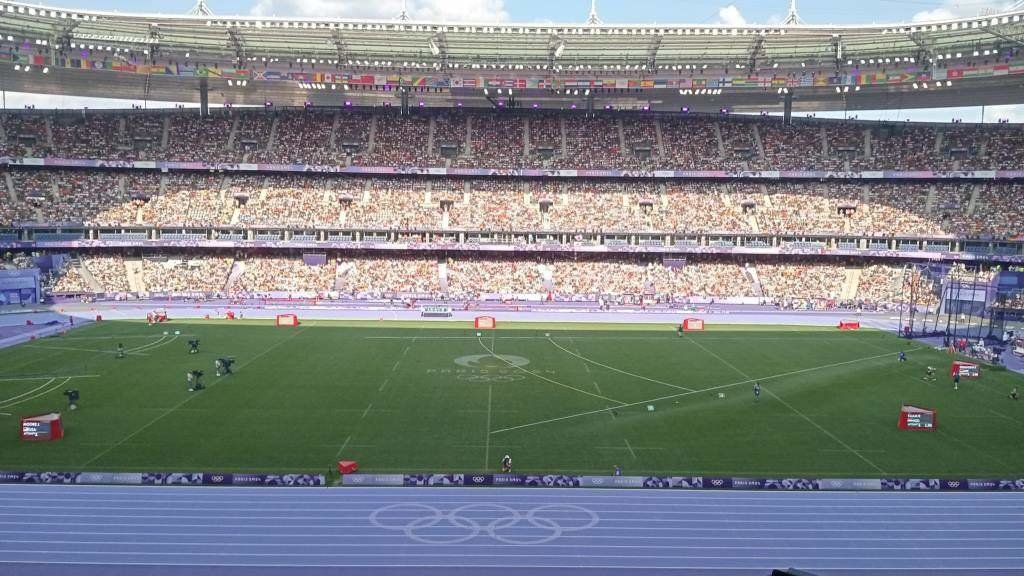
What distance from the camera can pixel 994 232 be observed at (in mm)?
61812

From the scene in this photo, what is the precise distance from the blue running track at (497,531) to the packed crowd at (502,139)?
5114 cm

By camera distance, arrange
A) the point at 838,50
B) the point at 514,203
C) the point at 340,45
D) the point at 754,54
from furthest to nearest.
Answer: the point at 514,203 → the point at 754,54 → the point at 340,45 → the point at 838,50

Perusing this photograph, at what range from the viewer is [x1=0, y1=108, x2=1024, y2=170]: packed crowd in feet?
223

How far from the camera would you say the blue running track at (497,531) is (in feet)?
57.6

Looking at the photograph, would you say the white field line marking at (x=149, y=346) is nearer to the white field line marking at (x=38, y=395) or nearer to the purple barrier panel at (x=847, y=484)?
the white field line marking at (x=38, y=395)

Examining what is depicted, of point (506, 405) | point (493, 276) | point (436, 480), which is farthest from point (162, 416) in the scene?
point (493, 276)

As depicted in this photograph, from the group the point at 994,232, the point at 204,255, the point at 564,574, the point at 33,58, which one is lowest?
the point at 564,574

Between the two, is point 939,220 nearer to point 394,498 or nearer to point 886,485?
point 886,485

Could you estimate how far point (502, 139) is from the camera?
7194cm

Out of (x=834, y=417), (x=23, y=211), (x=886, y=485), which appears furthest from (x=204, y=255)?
(x=886, y=485)

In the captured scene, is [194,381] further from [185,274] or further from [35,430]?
[185,274]

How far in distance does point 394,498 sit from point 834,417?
1766cm

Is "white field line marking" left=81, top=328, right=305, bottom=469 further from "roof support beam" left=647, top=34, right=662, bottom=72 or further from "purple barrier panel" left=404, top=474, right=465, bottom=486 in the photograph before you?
"roof support beam" left=647, top=34, right=662, bottom=72

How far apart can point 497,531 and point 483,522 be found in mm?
651
